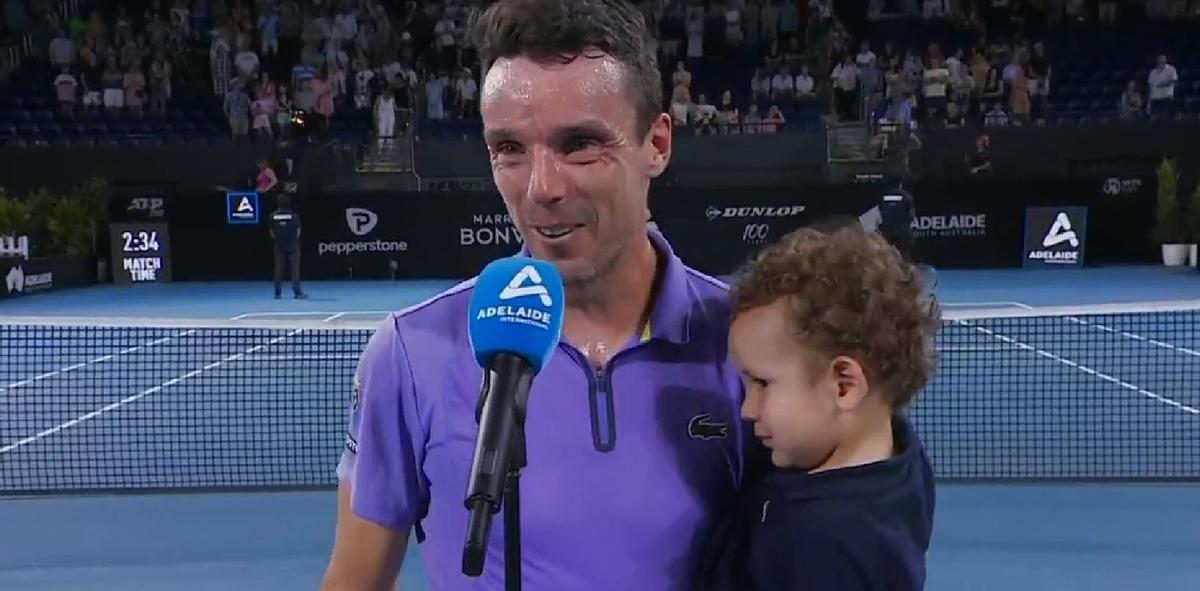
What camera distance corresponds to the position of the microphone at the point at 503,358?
1288 millimetres

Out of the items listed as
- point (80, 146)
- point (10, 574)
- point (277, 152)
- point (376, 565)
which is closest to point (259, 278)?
point (277, 152)

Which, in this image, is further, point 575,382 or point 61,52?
point 61,52

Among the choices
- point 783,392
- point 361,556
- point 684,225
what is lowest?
point 684,225

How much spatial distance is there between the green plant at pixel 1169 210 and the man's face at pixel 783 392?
1835cm

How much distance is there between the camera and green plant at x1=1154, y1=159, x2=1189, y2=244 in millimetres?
18297

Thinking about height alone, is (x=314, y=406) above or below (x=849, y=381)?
below

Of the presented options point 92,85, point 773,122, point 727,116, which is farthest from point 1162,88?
point 92,85

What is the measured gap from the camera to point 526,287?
1503 mm

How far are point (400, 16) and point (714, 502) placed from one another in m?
24.3

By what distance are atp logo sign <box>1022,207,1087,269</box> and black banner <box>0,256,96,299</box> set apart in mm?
14710

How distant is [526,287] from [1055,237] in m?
18.8

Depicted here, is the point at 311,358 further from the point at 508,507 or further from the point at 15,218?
the point at 15,218

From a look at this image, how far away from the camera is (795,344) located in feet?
5.93

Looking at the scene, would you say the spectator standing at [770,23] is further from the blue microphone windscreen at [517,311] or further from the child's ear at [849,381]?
the blue microphone windscreen at [517,311]
